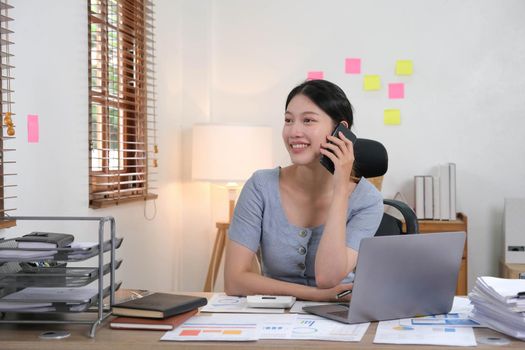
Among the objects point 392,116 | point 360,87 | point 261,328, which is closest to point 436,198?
point 392,116

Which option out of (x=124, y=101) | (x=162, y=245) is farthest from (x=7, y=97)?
(x=162, y=245)

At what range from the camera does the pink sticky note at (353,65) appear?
4.74 m

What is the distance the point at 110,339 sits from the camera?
1.72 m

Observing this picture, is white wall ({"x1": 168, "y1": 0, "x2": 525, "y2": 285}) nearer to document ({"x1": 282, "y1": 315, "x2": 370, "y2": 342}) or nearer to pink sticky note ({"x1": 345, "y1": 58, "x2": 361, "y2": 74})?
pink sticky note ({"x1": 345, "y1": 58, "x2": 361, "y2": 74})

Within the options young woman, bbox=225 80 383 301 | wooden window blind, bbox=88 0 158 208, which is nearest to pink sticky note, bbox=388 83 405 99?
wooden window blind, bbox=88 0 158 208

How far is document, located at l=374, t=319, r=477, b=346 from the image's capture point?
1694mm

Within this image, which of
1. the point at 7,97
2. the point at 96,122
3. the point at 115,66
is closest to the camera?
the point at 7,97

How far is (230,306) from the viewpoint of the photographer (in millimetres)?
2090

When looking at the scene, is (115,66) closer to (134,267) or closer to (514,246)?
(134,267)

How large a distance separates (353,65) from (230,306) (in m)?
2.92

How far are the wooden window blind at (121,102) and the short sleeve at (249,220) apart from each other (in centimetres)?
103

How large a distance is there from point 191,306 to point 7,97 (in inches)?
42.5

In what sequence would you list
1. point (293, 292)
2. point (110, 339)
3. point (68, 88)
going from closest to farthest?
Result: point (110, 339), point (293, 292), point (68, 88)

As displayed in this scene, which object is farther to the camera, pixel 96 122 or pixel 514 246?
pixel 514 246
